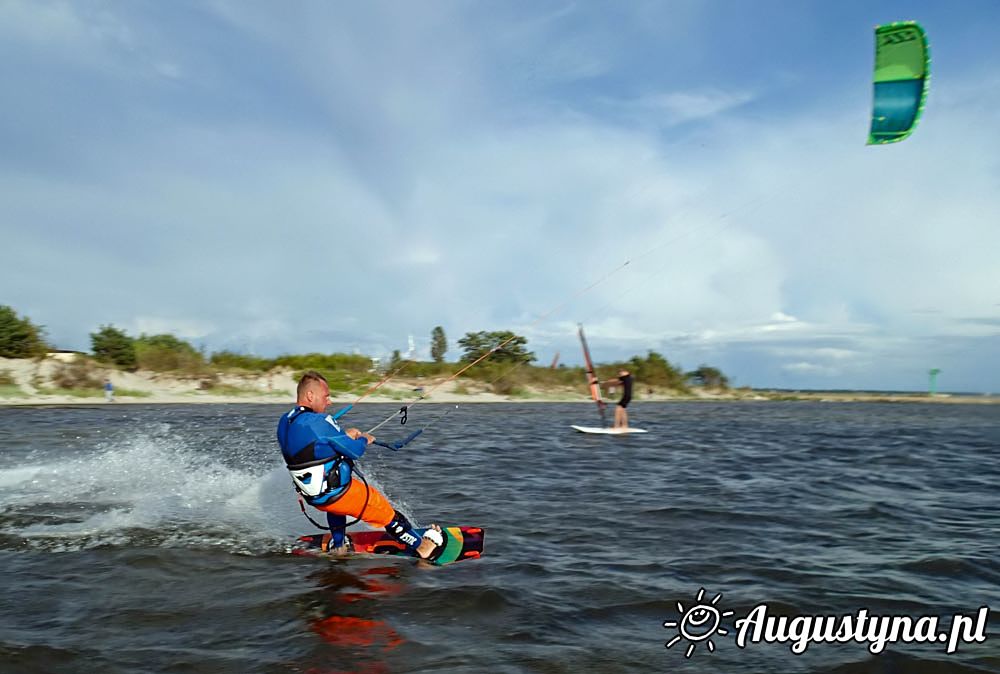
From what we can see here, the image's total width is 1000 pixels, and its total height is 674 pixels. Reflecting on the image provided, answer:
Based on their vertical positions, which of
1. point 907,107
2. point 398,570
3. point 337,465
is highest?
point 907,107

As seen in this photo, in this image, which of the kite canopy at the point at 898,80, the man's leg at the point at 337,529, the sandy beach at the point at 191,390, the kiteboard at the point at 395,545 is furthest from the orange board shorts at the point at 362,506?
the sandy beach at the point at 191,390

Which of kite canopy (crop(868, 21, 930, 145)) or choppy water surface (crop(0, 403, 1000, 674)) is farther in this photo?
kite canopy (crop(868, 21, 930, 145))

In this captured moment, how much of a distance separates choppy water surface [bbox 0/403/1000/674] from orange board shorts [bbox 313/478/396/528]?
0.49 m

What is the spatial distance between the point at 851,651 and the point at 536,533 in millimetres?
3981

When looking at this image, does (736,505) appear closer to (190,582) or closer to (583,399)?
(190,582)

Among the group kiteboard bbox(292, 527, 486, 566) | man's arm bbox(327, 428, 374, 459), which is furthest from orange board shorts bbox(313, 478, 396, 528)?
man's arm bbox(327, 428, 374, 459)

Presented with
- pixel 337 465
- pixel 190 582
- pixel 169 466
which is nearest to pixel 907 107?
pixel 337 465

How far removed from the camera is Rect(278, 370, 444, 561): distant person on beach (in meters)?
6.77

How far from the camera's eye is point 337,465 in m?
6.86

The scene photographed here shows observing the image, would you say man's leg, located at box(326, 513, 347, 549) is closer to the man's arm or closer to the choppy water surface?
the choppy water surface

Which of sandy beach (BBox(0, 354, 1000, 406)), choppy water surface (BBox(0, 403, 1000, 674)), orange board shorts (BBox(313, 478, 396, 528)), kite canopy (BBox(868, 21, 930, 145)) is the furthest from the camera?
sandy beach (BBox(0, 354, 1000, 406))

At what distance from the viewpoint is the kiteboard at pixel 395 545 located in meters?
7.15

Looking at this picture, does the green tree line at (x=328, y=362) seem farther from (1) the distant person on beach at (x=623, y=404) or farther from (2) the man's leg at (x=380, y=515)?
(2) the man's leg at (x=380, y=515)

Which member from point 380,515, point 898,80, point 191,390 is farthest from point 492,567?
point 191,390
